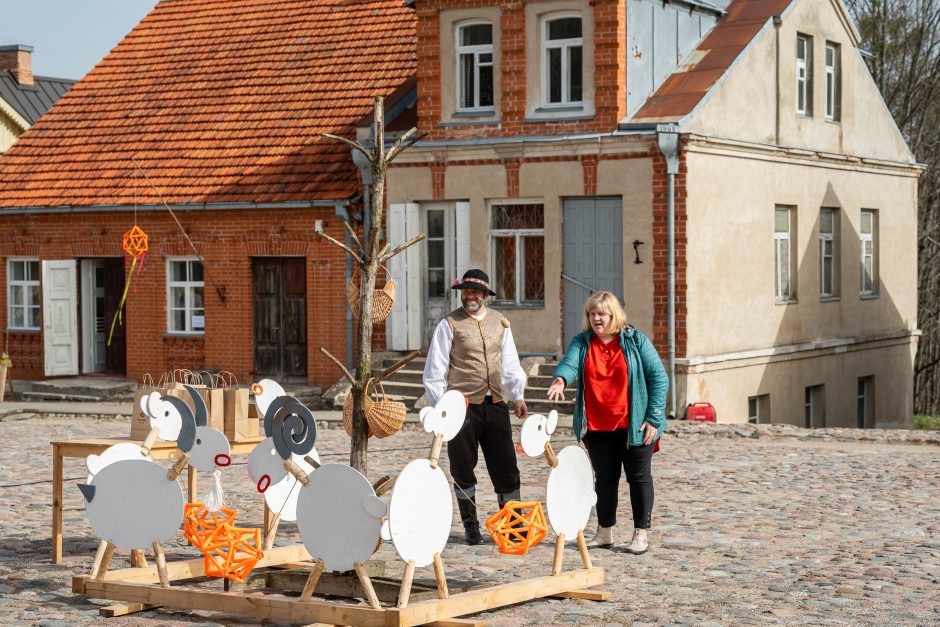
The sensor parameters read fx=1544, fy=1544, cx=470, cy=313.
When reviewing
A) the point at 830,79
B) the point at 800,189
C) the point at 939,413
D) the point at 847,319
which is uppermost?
the point at 830,79

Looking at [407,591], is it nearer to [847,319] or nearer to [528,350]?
[528,350]

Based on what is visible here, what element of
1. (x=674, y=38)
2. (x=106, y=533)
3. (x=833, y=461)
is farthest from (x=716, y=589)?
(x=674, y=38)

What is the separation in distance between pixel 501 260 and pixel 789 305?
4704mm

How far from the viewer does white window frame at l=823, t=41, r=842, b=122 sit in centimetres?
2491

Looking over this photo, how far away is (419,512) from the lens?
7.70 metres

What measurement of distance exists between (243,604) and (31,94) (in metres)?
34.9

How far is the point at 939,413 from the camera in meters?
35.9

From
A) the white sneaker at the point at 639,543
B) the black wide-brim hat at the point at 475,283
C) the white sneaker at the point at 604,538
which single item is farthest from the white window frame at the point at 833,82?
the white sneaker at the point at 639,543

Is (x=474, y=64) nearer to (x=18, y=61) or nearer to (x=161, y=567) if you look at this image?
(x=161, y=567)

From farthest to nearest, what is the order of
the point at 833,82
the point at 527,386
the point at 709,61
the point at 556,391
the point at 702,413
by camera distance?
the point at 833,82, the point at 709,61, the point at 527,386, the point at 702,413, the point at 556,391

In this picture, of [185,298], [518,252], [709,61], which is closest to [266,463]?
[518,252]

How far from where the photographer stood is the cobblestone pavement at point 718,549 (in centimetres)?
841

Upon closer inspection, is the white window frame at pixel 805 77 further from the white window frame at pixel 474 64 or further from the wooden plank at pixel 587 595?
the wooden plank at pixel 587 595

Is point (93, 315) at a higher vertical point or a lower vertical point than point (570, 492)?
higher
